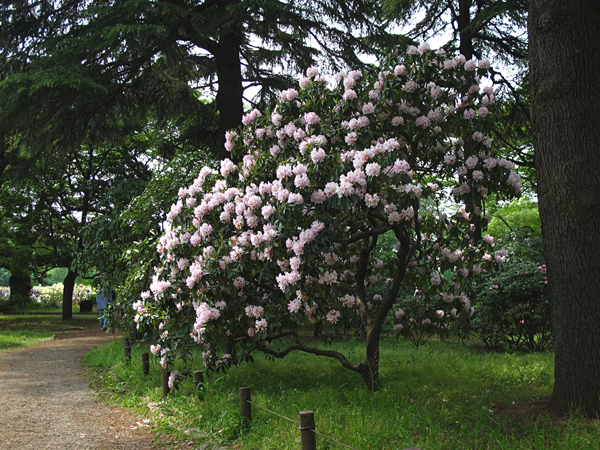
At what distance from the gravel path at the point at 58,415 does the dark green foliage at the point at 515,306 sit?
6.33m

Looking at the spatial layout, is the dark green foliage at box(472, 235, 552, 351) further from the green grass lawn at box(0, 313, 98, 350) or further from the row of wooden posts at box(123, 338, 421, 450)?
the green grass lawn at box(0, 313, 98, 350)

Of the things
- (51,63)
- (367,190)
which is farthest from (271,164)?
(51,63)

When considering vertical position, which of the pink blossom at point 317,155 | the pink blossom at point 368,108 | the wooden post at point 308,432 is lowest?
the wooden post at point 308,432

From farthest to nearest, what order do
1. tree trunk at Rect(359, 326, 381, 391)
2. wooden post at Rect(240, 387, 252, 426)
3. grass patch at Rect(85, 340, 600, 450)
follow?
tree trunk at Rect(359, 326, 381, 391), wooden post at Rect(240, 387, 252, 426), grass patch at Rect(85, 340, 600, 450)

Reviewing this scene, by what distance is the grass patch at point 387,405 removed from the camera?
391 cm

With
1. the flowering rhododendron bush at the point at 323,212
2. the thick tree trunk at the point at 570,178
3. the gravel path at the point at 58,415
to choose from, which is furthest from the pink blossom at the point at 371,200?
the gravel path at the point at 58,415

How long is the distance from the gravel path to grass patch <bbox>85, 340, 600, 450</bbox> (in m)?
0.34

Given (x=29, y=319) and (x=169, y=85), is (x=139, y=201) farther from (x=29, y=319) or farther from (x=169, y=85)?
(x=29, y=319)

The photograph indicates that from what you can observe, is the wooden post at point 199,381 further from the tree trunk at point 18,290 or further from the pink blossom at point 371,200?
the tree trunk at point 18,290

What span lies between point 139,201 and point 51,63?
287 cm

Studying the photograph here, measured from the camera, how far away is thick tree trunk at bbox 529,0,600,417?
4.20 meters

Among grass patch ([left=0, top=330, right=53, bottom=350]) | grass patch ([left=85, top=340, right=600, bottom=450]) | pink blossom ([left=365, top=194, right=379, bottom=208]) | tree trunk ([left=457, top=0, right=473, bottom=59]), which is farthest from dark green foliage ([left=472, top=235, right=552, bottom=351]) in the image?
grass patch ([left=0, top=330, right=53, bottom=350])

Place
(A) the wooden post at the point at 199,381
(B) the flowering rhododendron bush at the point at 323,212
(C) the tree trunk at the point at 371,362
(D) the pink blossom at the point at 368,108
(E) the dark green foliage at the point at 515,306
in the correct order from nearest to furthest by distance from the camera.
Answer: (B) the flowering rhododendron bush at the point at 323,212 < (D) the pink blossom at the point at 368,108 < (C) the tree trunk at the point at 371,362 < (A) the wooden post at the point at 199,381 < (E) the dark green foliage at the point at 515,306

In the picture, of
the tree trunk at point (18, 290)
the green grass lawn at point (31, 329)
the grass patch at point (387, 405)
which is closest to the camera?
the grass patch at point (387, 405)
